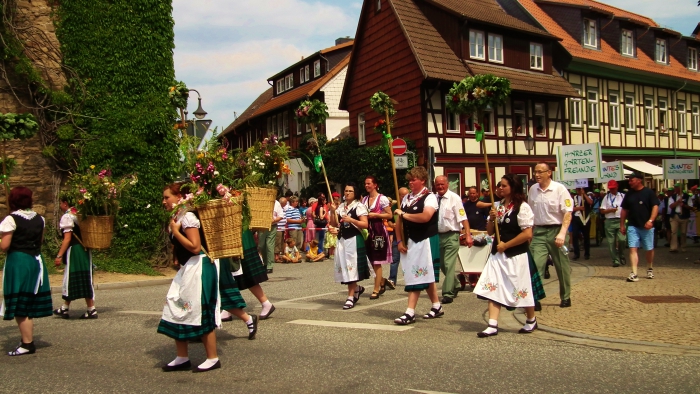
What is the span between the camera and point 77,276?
9664mm

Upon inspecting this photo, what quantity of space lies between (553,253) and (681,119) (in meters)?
37.4

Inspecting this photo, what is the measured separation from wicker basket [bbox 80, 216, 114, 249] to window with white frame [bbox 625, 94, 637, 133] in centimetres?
3415

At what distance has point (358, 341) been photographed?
7.34 metres

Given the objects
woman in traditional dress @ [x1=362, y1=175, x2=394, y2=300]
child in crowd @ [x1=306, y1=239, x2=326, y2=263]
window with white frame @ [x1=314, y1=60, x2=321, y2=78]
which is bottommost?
child in crowd @ [x1=306, y1=239, x2=326, y2=263]

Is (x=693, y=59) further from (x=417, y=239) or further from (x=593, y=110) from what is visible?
(x=417, y=239)

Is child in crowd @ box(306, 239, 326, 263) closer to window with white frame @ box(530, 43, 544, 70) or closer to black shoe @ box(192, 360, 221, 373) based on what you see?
black shoe @ box(192, 360, 221, 373)

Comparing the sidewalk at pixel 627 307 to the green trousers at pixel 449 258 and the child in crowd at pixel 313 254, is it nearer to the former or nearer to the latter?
the green trousers at pixel 449 258

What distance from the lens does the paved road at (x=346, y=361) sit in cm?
554

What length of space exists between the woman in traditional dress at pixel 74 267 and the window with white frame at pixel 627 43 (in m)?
35.2

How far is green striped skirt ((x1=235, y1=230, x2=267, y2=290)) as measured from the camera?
852 cm

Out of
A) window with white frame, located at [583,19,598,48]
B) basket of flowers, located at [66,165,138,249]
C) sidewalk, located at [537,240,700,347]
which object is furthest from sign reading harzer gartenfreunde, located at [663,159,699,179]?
basket of flowers, located at [66,165,138,249]

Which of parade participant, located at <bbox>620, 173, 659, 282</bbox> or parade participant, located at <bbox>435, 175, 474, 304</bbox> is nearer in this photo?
parade participant, located at <bbox>435, 175, 474, 304</bbox>

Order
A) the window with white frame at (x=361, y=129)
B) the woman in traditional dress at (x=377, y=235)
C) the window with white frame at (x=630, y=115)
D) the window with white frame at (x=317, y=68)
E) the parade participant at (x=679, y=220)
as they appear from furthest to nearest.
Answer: the window with white frame at (x=317, y=68), the window with white frame at (x=630, y=115), the window with white frame at (x=361, y=129), the parade participant at (x=679, y=220), the woman in traditional dress at (x=377, y=235)

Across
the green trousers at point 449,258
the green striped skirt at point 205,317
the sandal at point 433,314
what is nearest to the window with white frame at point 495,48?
the green trousers at point 449,258
